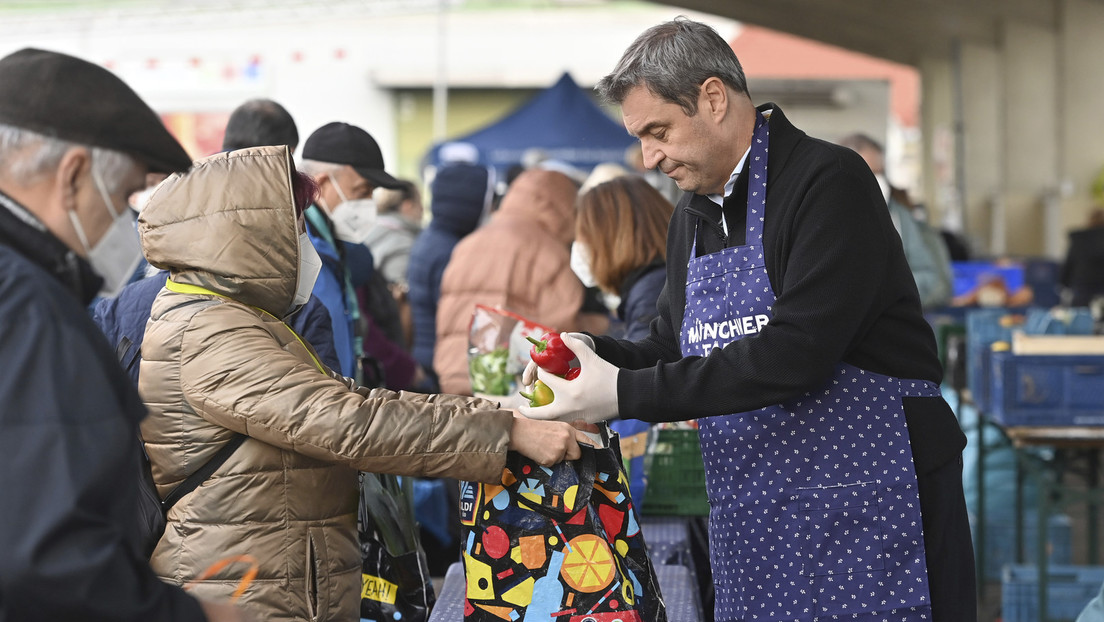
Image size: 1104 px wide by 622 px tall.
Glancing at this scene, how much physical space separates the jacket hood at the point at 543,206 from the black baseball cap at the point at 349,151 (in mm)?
1164

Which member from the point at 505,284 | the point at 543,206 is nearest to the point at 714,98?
the point at 505,284

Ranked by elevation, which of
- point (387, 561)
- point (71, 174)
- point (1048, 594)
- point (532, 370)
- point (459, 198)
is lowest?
point (1048, 594)

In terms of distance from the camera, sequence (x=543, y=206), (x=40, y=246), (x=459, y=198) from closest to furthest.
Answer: (x=40, y=246)
(x=543, y=206)
(x=459, y=198)

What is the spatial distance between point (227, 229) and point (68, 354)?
89 cm

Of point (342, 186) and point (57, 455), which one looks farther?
point (342, 186)

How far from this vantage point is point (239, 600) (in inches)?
86.9

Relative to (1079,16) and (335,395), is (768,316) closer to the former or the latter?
(335,395)

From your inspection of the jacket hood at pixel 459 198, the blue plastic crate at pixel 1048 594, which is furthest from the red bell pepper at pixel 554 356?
the jacket hood at pixel 459 198

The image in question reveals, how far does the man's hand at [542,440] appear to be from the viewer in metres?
2.40

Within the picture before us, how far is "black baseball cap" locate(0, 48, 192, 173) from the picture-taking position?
60.2 inches

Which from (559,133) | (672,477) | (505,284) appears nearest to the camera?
(672,477)

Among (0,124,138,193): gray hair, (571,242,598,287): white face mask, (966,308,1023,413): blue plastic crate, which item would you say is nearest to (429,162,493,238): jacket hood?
(571,242,598,287): white face mask

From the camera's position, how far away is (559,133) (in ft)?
40.2

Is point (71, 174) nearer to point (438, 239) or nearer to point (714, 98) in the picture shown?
point (714, 98)
